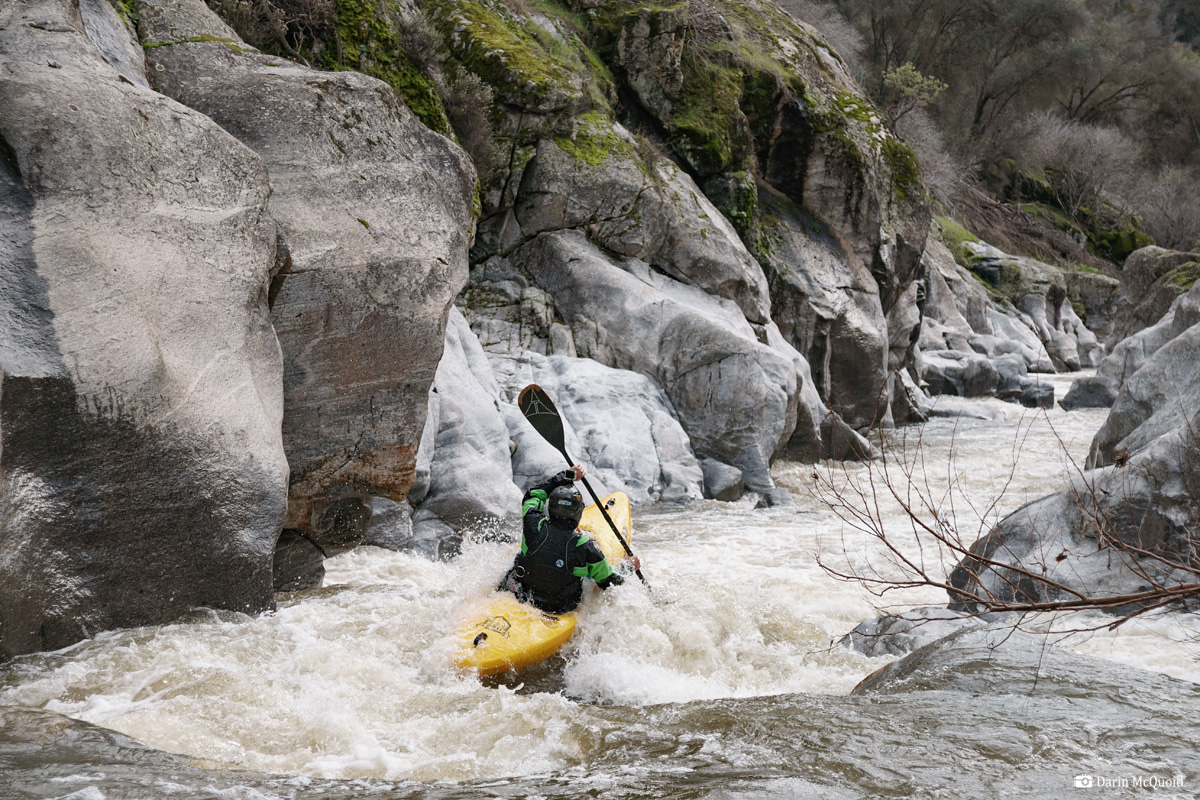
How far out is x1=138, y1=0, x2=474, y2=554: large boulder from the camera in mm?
6121

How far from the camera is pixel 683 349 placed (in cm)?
1126

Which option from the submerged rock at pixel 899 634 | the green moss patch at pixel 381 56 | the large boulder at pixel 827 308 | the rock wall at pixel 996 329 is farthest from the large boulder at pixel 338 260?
the rock wall at pixel 996 329

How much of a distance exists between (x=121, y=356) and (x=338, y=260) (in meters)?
2.08

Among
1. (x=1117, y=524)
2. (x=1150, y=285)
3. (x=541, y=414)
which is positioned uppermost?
(x=1150, y=285)

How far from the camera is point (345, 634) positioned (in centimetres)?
497

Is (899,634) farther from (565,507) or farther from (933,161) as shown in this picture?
(933,161)

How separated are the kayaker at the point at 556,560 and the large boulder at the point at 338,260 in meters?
1.82

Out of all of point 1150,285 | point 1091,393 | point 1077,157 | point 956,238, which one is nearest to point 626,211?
point 1091,393

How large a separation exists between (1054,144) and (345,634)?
34.8 metres

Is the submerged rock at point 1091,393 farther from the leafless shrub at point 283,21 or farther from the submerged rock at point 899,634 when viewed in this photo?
the leafless shrub at point 283,21

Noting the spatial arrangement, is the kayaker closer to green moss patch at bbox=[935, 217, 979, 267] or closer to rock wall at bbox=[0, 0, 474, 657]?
rock wall at bbox=[0, 0, 474, 657]

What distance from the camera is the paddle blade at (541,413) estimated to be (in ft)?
25.0

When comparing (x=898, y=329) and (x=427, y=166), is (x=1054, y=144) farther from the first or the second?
(x=427, y=166)

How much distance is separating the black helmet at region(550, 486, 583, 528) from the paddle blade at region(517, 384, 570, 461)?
2.32 metres
